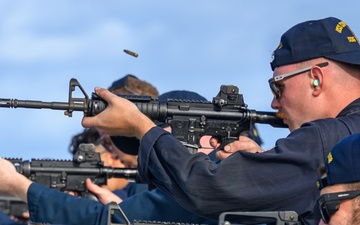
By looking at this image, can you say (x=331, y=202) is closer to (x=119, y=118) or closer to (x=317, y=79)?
(x=317, y=79)

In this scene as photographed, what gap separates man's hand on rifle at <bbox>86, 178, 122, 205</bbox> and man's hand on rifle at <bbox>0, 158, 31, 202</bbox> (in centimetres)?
90

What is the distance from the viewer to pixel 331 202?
5543 mm

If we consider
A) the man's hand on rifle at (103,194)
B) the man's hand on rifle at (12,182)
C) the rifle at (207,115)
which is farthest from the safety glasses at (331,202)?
the man's hand on rifle at (103,194)

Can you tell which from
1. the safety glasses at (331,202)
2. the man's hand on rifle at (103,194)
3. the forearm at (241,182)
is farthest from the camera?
the man's hand on rifle at (103,194)

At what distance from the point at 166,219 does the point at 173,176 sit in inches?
Answer: 55.5

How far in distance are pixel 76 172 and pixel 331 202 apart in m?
6.74

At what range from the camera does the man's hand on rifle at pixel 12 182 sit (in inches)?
406

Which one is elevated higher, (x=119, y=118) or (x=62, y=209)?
(x=119, y=118)

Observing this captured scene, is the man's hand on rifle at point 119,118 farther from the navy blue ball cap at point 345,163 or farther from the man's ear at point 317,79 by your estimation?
A: the navy blue ball cap at point 345,163

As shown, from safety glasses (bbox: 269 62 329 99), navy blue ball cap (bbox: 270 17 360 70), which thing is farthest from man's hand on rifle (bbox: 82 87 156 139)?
navy blue ball cap (bbox: 270 17 360 70)

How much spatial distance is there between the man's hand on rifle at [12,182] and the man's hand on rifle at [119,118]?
2.40 m

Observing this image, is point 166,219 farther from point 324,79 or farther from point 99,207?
point 324,79

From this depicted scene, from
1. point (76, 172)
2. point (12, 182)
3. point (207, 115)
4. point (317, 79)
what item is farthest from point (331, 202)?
point (76, 172)

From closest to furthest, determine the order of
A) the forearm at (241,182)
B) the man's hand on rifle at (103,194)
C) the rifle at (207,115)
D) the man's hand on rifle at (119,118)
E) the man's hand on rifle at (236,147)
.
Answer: the forearm at (241,182)
the man's hand on rifle at (119,118)
the man's hand on rifle at (236,147)
the rifle at (207,115)
the man's hand on rifle at (103,194)
